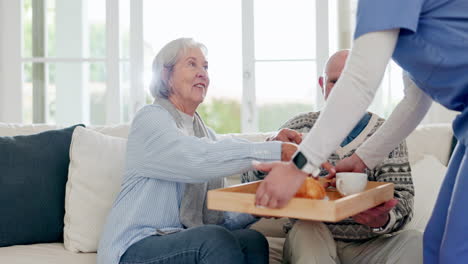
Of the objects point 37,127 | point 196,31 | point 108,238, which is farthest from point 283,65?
point 108,238

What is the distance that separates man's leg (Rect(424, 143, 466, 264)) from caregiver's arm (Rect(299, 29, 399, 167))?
33 centimetres

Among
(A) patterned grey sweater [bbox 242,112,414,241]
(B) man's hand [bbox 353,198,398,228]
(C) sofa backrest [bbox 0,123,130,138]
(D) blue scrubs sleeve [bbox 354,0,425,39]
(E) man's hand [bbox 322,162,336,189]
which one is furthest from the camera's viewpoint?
(C) sofa backrest [bbox 0,123,130,138]

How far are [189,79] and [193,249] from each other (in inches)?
26.0

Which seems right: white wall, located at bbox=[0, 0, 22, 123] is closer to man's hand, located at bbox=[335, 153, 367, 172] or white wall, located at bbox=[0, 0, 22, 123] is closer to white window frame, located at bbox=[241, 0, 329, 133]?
white window frame, located at bbox=[241, 0, 329, 133]

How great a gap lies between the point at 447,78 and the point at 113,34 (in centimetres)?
265

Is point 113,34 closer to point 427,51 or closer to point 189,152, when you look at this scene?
point 189,152

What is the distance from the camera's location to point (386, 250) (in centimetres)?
192

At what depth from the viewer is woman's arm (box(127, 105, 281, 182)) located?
1.76 m

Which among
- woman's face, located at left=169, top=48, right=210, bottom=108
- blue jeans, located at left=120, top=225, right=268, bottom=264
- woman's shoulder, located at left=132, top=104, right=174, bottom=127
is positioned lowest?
blue jeans, located at left=120, top=225, right=268, bottom=264

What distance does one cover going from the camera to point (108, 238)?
1.85 metres

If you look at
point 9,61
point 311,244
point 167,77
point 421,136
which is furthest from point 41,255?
point 9,61

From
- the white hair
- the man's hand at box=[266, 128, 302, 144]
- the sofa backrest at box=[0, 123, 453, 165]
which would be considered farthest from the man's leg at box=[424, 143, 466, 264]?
the sofa backrest at box=[0, 123, 453, 165]

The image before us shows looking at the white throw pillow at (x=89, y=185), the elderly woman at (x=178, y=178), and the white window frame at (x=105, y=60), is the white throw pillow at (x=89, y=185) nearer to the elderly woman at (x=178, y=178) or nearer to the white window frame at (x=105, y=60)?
the elderly woman at (x=178, y=178)

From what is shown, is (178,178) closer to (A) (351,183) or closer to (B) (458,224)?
(A) (351,183)
